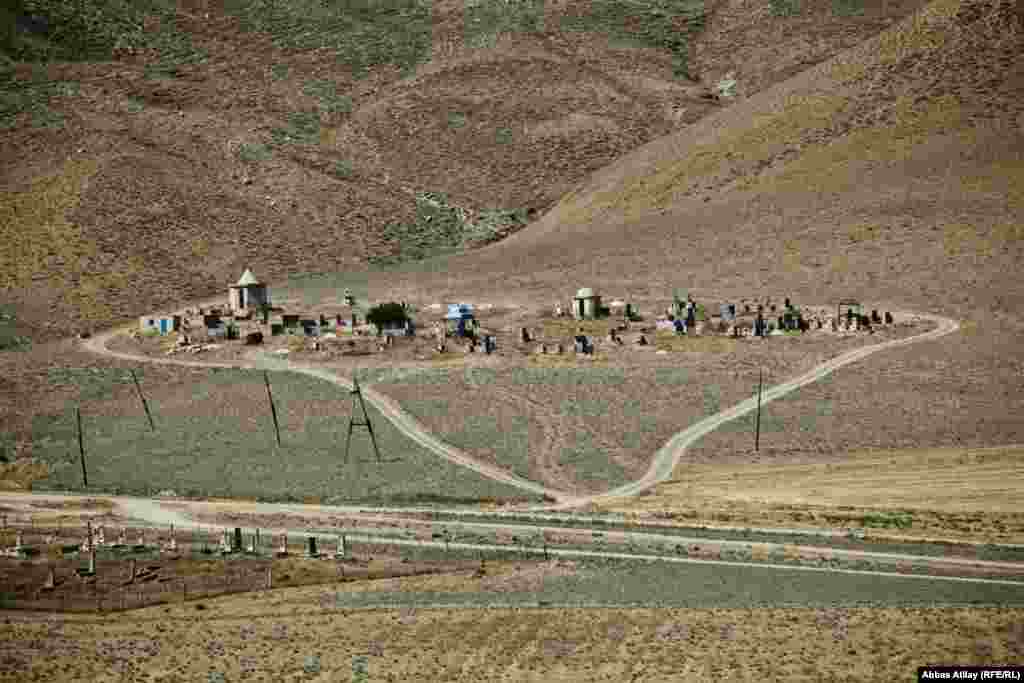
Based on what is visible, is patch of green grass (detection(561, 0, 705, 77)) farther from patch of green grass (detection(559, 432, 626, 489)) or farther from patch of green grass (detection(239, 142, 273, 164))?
patch of green grass (detection(559, 432, 626, 489))

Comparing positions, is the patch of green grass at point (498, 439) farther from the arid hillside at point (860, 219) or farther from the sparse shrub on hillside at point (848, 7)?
the sparse shrub on hillside at point (848, 7)

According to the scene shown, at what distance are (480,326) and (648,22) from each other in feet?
320

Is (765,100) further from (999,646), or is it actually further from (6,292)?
(999,646)

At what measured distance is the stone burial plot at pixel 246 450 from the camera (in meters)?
62.2

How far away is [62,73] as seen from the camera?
509 ft

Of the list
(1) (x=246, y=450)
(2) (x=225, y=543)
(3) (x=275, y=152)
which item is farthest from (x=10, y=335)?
(2) (x=225, y=543)

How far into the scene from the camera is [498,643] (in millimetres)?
43312

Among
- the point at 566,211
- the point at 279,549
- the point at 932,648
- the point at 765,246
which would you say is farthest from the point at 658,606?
the point at 566,211

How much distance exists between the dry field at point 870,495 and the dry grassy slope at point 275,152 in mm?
54756

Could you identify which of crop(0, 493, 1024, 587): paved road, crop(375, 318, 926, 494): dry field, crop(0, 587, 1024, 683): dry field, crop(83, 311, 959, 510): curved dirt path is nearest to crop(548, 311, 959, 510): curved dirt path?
crop(83, 311, 959, 510): curved dirt path

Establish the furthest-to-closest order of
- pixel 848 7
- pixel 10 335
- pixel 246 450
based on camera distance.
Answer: pixel 848 7 < pixel 10 335 < pixel 246 450

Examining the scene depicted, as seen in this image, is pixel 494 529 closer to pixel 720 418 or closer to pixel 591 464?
pixel 591 464

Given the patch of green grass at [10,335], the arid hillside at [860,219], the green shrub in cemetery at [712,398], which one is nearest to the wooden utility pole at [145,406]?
the patch of green grass at [10,335]

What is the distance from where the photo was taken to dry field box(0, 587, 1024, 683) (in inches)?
1613
